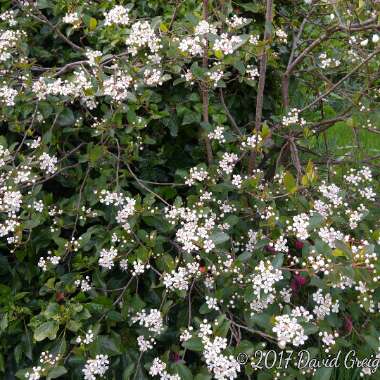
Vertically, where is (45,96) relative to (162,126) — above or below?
above

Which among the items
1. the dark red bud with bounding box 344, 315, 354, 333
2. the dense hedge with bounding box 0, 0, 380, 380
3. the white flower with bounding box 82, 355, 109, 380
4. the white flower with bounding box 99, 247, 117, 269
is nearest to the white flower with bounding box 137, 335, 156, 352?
the dense hedge with bounding box 0, 0, 380, 380

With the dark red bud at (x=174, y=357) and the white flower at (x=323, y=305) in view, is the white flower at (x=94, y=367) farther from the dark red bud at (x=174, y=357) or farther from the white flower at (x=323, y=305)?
the white flower at (x=323, y=305)

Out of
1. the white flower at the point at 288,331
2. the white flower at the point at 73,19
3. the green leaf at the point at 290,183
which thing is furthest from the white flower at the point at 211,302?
the white flower at the point at 73,19

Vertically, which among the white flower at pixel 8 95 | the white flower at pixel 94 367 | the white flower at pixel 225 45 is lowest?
the white flower at pixel 94 367

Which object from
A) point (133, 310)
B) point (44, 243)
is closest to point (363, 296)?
point (133, 310)

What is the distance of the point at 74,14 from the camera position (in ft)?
6.66

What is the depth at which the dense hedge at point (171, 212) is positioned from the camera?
1.61 metres

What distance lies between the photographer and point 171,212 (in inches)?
69.6

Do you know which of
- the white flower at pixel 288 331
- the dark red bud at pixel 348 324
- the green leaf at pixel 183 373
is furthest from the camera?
the dark red bud at pixel 348 324

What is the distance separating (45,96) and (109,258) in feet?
2.17

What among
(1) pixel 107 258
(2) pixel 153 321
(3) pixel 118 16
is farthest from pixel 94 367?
(3) pixel 118 16

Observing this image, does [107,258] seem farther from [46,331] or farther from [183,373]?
[183,373]

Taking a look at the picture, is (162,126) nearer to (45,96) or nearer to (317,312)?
(45,96)

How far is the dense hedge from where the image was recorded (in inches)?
63.5
